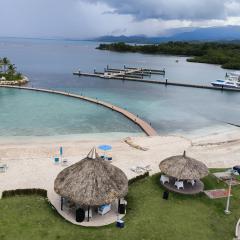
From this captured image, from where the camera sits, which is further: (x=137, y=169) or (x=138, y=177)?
(x=137, y=169)

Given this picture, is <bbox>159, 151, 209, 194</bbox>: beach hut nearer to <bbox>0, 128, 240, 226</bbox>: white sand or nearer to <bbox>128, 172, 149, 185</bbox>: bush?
<bbox>128, 172, 149, 185</bbox>: bush

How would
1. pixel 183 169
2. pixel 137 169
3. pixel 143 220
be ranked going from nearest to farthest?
pixel 143 220 → pixel 183 169 → pixel 137 169

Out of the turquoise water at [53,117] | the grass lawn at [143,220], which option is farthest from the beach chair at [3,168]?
the turquoise water at [53,117]

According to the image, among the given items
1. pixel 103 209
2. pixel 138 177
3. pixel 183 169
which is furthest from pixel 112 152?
pixel 103 209

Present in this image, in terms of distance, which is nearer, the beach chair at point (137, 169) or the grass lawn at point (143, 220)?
the grass lawn at point (143, 220)

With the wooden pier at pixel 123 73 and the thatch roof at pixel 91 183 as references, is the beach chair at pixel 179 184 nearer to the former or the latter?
the thatch roof at pixel 91 183

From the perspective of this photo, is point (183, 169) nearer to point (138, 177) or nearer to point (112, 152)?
point (138, 177)

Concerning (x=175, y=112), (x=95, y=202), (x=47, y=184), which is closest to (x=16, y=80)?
(x=175, y=112)

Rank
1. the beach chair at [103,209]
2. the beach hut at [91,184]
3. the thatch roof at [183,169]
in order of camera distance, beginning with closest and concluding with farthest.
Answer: the beach hut at [91,184]
the beach chair at [103,209]
the thatch roof at [183,169]
